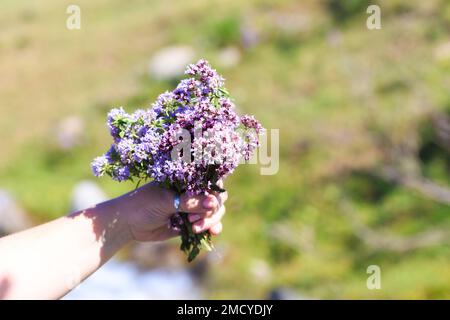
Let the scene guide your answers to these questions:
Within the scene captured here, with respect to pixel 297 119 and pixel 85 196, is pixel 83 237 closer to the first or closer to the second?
pixel 85 196

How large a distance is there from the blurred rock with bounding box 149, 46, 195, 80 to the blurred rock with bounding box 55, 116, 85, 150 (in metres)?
2.13

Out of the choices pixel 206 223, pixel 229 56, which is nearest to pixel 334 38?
pixel 229 56

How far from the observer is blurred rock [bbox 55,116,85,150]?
14156 mm

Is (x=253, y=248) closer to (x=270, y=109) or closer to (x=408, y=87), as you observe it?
(x=270, y=109)

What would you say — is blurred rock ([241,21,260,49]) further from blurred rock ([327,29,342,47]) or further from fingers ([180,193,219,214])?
fingers ([180,193,219,214])

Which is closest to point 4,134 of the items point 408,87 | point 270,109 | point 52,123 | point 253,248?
point 52,123

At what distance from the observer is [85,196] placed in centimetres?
Answer: 1215

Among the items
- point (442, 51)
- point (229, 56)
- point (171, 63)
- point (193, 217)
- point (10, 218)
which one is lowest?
point (193, 217)

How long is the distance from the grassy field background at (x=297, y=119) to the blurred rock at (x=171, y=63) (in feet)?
0.75

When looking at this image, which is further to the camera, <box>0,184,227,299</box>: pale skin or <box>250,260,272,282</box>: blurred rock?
<box>250,260,272,282</box>: blurred rock

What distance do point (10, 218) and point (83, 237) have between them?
9.46m

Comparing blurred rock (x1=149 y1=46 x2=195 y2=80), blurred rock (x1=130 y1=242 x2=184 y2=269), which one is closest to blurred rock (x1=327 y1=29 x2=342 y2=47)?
blurred rock (x1=149 y1=46 x2=195 y2=80)

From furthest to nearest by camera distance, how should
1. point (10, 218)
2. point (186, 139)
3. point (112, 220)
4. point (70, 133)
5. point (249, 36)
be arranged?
point (249, 36) < point (70, 133) < point (10, 218) < point (112, 220) < point (186, 139)

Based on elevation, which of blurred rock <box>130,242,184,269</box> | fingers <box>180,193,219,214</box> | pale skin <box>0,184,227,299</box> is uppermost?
blurred rock <box>130,242,184,269</box>
